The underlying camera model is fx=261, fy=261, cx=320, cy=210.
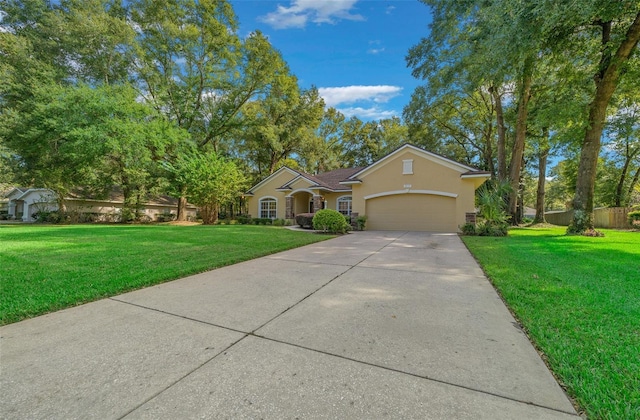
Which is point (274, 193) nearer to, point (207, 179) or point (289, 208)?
point (289, 208)

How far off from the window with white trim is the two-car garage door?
122 cm

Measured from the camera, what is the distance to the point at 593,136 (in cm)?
1014

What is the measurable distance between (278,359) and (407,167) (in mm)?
13067

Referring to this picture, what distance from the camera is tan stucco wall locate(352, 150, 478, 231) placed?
12695 mm

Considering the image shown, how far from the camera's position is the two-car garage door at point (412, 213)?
43.2 ft

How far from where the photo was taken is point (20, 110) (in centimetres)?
1711

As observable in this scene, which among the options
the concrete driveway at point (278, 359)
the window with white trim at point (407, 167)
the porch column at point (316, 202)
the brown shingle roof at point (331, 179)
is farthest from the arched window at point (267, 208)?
the concrete driveway at point (278, 359)

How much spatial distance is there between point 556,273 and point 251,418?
17.6 ft

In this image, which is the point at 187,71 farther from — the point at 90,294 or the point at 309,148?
the point at 90,294

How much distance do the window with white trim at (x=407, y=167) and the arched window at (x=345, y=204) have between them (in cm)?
517

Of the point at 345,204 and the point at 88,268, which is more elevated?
the point at 345,204

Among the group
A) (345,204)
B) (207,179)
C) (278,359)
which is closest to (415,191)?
(345,204)

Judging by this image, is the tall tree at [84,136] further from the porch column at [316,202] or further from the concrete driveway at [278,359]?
the concrete driveway at [278,359]

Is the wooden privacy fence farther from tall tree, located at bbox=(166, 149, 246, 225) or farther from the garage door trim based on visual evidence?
tall tree, located at bbox=(166, 149, 246, 225)
